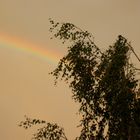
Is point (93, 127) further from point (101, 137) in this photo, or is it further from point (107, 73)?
point (107, 73)

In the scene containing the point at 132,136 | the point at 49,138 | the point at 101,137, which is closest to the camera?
the point at 132,136

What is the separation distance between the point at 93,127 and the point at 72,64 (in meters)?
2.37

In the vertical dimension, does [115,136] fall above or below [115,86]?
below

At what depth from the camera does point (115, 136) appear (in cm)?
1850

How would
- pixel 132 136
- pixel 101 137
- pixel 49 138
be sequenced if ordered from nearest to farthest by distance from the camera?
pixel 132 136, pixel 101 137, pixel 49 138

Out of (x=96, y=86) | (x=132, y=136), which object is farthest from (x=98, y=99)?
(x=132, y=136)

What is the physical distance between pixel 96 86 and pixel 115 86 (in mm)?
989

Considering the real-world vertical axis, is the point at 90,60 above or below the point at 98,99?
above

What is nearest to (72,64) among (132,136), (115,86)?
(115,86)

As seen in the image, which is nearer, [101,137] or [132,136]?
[132,136]

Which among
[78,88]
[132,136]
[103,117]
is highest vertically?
[78,88]

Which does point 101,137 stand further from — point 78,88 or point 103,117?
point 78,88

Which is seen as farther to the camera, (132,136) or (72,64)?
(72,64)

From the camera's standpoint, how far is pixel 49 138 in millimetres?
20203
